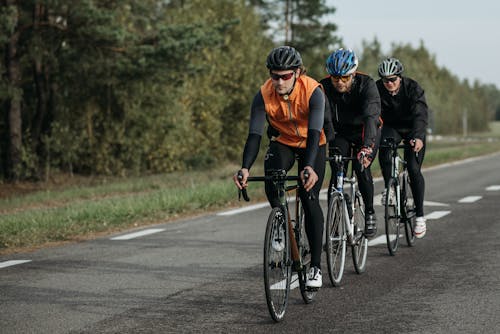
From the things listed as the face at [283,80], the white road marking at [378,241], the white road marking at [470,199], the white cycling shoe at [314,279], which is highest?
the face at [283,80]

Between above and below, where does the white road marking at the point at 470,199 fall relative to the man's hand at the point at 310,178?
below

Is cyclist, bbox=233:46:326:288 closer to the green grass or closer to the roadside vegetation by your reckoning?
the green grass

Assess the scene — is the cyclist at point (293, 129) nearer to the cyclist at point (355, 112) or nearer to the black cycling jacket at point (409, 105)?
the cyclist at point (355, 112)

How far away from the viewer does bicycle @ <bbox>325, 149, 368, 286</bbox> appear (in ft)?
25.0

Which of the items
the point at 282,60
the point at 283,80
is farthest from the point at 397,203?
the point at 282,60

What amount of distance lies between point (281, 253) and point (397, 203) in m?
3.69

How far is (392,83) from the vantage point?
966 centimetres

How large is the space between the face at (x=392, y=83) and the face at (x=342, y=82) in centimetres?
140

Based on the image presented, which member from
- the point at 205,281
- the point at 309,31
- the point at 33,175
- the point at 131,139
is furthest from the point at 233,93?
the point at 205,281

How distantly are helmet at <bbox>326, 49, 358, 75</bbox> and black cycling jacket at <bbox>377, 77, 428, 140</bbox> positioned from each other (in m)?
1.99

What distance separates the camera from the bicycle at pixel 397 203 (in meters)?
9.52

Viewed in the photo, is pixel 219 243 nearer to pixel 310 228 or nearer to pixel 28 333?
pixel 310 228

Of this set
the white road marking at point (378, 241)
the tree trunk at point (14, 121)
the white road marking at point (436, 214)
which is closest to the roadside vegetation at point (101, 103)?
the tree trunk at point (14, 121)

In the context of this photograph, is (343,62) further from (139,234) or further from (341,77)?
(139,234)
